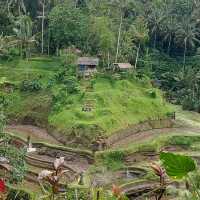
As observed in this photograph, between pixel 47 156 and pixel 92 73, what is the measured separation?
29.3 ft

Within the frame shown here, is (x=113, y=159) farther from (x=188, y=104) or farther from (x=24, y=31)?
(x=24, y=31)

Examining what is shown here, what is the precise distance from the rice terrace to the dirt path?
6 centimetres

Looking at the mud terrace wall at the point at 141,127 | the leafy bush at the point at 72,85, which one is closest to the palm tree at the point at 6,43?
the leafy bush at the point at 72,85

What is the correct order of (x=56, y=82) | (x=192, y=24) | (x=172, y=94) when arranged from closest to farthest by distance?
(x=56, y=82), (x=172, y=94), (x=192, y=24)

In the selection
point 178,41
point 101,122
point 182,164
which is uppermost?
point 182,164

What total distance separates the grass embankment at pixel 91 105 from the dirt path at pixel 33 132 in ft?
1.82

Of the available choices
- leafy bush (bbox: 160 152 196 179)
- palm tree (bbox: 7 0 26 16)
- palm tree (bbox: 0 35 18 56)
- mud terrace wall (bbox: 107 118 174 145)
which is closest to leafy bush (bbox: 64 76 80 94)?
mud terrace wall (bbox: 107 118 174 145)

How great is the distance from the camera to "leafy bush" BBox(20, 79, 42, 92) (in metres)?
34.9

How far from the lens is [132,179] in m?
26.2

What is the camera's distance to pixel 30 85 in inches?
1382

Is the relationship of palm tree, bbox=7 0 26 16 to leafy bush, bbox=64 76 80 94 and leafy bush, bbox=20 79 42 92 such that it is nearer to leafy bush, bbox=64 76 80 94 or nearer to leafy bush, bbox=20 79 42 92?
leafy bush, bbox=20 79 42 92

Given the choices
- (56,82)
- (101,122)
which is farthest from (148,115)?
(56,82)

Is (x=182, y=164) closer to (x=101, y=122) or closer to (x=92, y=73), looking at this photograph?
(x=101, y=122)

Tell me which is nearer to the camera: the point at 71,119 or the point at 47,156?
the point at 47,156
